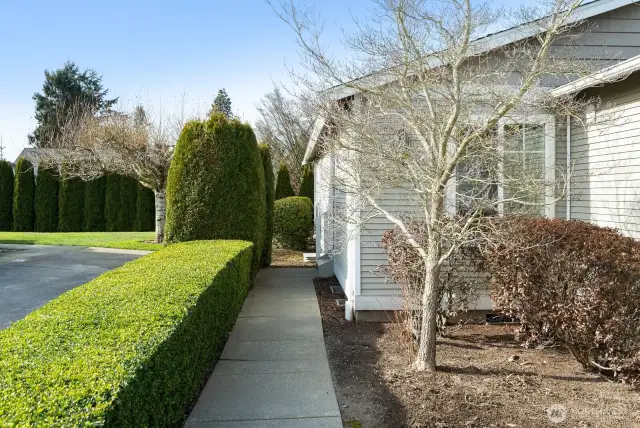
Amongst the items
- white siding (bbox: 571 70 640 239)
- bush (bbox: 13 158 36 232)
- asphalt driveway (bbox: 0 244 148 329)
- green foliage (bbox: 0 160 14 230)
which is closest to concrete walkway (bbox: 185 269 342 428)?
asphalt driveway (bbox: 0 244 148 329)

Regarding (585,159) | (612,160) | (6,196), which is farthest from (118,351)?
(6,196)

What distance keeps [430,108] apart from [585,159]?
131 inches

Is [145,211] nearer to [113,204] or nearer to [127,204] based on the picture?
[127,204]

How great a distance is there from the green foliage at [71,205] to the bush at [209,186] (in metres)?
15.0

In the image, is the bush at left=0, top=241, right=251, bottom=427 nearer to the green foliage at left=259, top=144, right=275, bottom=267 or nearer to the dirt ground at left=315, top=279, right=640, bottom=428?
the dirt ground at left=315, top=279, right=640, bottom=428

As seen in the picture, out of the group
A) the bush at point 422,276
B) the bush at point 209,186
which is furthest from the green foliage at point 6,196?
the bush at point 422,276

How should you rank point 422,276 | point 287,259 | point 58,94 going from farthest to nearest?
1. point 58,94
2. point 287,259
3. point 422,276

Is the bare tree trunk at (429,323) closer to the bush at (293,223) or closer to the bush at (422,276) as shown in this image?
the bush at (422,276)

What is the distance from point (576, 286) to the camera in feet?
14.7

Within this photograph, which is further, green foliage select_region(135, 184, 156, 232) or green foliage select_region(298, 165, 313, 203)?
green foliage select_region(135, 184, 156, 232)

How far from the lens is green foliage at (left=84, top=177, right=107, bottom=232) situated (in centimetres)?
2203

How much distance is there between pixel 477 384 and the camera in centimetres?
446

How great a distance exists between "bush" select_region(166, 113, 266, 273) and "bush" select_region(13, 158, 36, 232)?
16.4 metres

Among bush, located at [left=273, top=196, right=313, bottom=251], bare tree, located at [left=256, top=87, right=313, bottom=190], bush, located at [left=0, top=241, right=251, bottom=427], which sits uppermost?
bare tree, located at [left=256, top=87, right=313, bottom=190]
